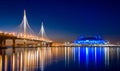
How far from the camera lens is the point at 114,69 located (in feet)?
107

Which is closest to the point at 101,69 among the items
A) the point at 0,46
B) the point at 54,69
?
the point at 54,69

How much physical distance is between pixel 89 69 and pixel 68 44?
430 ft

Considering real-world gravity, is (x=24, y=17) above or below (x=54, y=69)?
above

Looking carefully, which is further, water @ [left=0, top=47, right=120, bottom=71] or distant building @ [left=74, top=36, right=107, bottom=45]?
distant building @ [left=74, top=36, right=107, bottom=45]

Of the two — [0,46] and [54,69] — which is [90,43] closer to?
[0,46]

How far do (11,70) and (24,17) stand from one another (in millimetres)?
47839

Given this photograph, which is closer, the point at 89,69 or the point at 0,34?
the point at 89,69

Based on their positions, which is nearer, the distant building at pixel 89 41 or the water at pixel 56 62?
the water at pixel 56 62

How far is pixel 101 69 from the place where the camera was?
3300cm

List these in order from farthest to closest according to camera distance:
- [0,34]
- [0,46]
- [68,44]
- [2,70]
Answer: [68,44] < [0,46] < [0,34] < [2,70]

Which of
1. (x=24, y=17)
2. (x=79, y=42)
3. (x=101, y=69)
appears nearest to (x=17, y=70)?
(x=101, y=69)

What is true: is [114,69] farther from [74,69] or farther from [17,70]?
[17,70]

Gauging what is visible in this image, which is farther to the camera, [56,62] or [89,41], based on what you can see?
[89,41]

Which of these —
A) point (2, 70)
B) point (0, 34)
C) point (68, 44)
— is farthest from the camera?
point (68, 44)
